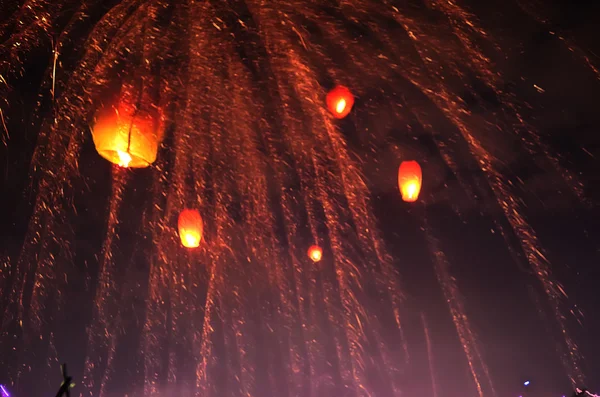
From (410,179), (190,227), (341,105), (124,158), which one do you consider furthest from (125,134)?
(410,179)

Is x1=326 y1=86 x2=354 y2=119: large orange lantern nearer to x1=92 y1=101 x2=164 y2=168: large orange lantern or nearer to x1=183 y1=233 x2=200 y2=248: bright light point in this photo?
x1=92 y1=101 x2=164 y2=168: large orange lantern

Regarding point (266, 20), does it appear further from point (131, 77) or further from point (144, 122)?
point (144, 122)

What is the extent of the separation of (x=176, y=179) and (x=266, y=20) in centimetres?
283

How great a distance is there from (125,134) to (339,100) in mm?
2737

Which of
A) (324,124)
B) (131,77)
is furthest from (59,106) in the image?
(324,124)

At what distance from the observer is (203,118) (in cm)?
645

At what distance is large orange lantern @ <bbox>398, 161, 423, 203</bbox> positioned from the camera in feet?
18.4

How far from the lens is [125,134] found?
421cm

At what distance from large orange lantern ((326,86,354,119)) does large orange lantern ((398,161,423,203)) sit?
105 cm

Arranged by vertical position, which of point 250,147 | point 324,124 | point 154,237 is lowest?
point 154,237

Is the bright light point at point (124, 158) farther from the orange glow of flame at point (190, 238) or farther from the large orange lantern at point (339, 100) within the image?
the large orange lantern at point (339, 100)

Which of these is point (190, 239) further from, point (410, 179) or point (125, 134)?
point (410, 179)

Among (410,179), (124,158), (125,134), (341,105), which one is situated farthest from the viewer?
(341,105)

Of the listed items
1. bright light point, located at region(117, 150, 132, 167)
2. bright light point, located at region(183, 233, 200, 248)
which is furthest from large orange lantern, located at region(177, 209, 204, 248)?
bright light point, located at region(117, 150, 132, 167)
